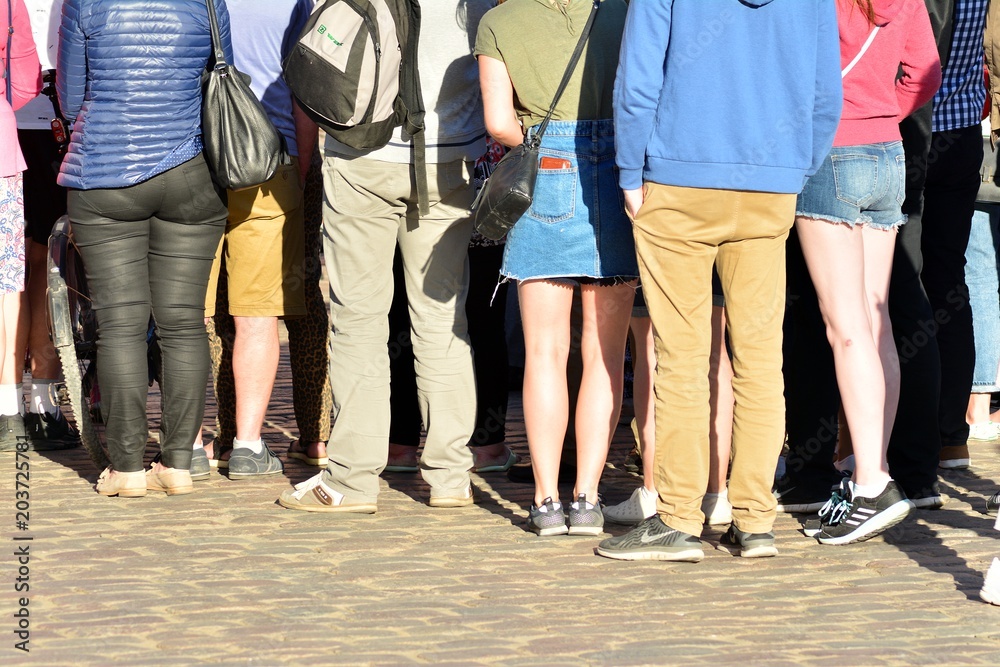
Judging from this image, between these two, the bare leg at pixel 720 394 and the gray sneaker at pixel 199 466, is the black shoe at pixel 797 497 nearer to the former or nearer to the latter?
the bare leg at pixel 720 394

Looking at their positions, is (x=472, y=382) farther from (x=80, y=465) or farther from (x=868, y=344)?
(x=80, y=465)

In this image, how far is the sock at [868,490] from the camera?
518 cm

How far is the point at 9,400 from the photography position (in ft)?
22.4

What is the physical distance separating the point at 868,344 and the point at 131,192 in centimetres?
285

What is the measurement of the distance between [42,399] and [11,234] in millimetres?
881

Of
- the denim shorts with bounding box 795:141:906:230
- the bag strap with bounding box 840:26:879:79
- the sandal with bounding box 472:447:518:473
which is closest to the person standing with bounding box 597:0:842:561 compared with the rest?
the denim shorts with bounding box 795:141:906:230

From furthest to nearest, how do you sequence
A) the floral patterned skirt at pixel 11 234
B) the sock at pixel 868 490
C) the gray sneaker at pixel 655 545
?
the floral patterned skirt at pixel 11 234
the sock at pixel 868 490
the gray sneaker at pixel 655 545

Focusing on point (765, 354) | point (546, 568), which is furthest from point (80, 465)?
point (765, 354)

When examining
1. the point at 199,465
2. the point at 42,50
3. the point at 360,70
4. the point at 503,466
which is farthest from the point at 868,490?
the point at 42,50

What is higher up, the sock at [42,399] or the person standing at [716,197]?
the person standing at [716,197]

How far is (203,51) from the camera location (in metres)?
5.59

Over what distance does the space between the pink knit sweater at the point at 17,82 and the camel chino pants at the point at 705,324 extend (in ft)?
10.2

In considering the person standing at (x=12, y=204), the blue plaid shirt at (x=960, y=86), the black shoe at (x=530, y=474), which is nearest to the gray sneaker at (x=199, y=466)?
the person standing at (x=12, y=204)

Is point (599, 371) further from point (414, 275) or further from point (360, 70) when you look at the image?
point (360, 70)
